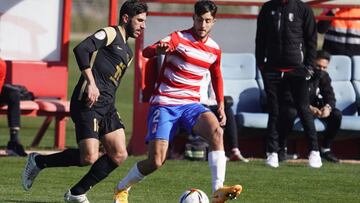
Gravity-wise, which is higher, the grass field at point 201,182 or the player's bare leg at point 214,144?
the player's bare leg at point 214,144

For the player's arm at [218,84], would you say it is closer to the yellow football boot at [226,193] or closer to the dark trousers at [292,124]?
the yellow football boot at [226,193]

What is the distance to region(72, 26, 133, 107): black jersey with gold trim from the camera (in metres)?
10.4

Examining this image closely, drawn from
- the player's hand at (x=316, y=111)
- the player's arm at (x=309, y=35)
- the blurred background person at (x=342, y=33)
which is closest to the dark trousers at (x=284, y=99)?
the player's arm at (x=309, y=35)

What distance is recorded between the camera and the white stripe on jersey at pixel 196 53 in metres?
10.7

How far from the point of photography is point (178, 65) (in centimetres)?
1072

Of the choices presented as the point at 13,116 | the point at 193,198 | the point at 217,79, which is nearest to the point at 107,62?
the point at 217,79

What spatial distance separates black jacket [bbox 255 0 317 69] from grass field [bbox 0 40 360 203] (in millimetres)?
1310

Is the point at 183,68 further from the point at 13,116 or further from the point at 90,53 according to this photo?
the point at 13,116

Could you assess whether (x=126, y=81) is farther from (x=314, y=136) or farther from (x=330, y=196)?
(x=330, y=196)

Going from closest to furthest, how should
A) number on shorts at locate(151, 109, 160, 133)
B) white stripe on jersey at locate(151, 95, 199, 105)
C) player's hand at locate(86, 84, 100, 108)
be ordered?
player's hand at locate(86, 84, 100, 108)
number on shorts at locate(151, 109, 160, 133)
white stripe on jersey at locate(151, 95, 199, 105)

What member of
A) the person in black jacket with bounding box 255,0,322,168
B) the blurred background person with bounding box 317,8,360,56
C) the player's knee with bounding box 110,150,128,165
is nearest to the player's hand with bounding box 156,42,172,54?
the player's knee with bounding box 110,150,128,165

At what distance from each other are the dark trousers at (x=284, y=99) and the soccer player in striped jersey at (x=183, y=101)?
3685mm

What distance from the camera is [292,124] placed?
48.4ft

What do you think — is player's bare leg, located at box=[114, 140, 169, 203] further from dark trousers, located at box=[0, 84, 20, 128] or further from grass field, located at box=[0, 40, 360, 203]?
dark trousers, located at box=[0, 84, 20, 128]
